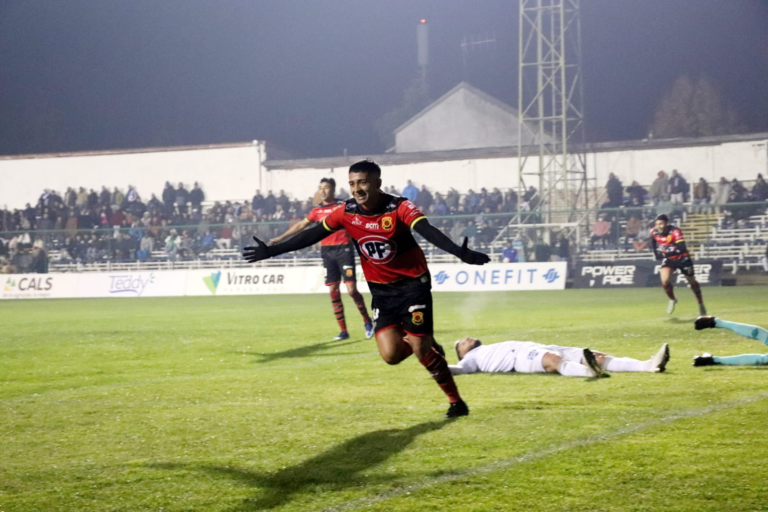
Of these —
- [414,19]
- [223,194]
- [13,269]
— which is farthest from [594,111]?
[13,269]

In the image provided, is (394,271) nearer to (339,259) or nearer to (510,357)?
(510,357)

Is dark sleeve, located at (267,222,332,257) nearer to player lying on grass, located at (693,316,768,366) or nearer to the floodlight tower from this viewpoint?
player lying on grass, located at (693,316,768,366)

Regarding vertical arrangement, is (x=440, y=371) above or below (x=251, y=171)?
below

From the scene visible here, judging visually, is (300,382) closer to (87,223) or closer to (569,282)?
(569,282)

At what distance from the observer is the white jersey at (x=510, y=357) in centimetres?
903

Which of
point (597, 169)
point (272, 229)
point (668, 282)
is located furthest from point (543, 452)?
point (597, 169)

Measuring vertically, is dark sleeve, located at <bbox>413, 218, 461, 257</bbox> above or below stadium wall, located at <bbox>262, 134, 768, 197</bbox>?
below

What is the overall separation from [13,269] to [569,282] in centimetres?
2215

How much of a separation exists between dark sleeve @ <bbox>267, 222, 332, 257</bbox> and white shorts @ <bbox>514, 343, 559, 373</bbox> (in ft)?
9.47

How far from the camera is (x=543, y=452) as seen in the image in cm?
558

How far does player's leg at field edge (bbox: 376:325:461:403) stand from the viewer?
22.5 ft

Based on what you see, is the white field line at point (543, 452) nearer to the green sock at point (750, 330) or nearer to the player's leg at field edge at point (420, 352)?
the green sock at point (750, 330)

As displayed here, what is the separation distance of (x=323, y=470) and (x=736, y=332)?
16.8 ft

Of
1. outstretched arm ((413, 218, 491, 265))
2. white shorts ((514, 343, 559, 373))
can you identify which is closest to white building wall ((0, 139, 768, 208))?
white shorts ((514, 343, 559, 373))
